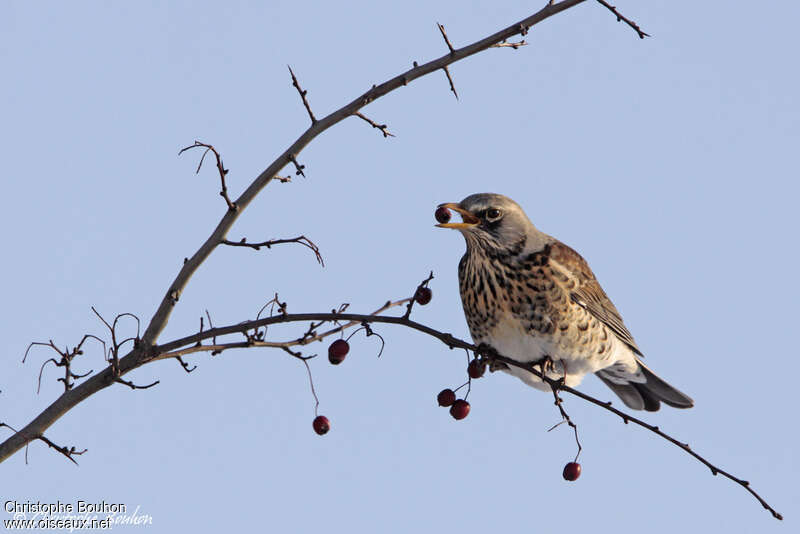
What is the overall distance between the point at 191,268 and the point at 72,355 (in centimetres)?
59

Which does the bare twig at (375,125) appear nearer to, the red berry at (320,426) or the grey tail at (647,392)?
the red berry at (320,426)

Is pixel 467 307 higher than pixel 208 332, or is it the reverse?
pixel 467 307

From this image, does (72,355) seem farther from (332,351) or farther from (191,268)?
(332,351)

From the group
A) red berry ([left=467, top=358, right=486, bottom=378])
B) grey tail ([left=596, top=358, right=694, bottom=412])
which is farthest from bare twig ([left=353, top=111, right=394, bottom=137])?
grey tail ([left=596, top=358, right=694, bottom=412])

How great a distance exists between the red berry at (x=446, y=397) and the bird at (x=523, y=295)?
2.15 ft

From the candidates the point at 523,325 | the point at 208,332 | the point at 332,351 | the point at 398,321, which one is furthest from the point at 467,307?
the point at 208,332

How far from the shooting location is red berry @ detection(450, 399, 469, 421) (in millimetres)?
4930

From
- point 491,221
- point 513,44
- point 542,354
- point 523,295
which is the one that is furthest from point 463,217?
point 513,44

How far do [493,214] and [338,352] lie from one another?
1701 millimetres

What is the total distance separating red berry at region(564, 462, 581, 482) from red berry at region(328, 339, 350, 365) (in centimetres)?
136

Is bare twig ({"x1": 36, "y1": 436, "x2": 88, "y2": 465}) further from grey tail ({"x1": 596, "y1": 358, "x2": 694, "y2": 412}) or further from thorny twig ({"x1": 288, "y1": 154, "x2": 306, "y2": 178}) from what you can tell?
grey tail ({"x1": 596, "y1": 358, "x2": 694, "y2": 412})

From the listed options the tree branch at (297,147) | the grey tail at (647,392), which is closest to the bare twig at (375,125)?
the tree branch at (297,147)

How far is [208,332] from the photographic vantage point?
323 cm

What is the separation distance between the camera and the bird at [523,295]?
559cm
